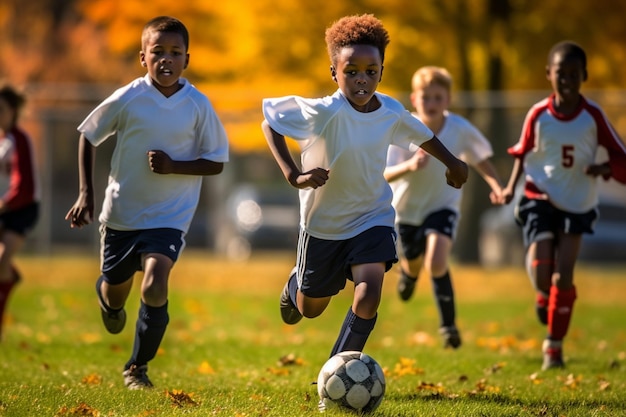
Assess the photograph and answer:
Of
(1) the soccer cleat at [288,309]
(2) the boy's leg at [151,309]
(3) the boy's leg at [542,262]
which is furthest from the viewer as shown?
(3) the boy's leg at [542,262]

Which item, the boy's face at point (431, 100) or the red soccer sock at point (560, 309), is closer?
the red soccer sock at point (560, 309)

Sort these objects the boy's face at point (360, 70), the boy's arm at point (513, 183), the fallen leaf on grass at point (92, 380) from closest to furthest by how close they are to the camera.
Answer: the boy's face at point (360, 70), the fallen leaf on grass at point (92, 380), the boy's arm at point (513, 183)

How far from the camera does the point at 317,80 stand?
18734mm

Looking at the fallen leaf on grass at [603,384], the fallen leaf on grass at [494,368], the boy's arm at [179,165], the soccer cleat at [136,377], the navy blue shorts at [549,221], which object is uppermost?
the boy's arm at [179,165]

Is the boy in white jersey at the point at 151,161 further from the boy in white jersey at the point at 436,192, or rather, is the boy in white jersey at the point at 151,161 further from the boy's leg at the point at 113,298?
the boy in white jersey at the point at 436,192

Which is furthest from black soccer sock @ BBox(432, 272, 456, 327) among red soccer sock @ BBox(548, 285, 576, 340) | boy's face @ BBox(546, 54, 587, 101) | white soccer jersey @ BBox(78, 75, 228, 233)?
white soccer jersey @ BBox(78, 75, 228, 233)

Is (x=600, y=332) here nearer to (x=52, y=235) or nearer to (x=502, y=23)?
(x=502, y=23)

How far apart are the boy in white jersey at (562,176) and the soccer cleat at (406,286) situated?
145cm

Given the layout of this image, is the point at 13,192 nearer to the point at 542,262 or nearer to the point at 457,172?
the point at 542,262

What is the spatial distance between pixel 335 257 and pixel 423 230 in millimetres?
2828

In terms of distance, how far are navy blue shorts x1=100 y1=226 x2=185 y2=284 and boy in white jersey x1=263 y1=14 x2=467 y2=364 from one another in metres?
0.82

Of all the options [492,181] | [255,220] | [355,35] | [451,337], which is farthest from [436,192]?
[255,220]

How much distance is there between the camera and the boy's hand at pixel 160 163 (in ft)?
21.2

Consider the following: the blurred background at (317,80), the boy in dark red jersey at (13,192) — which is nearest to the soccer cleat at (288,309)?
the boy in dark red jersey at (13,192)
